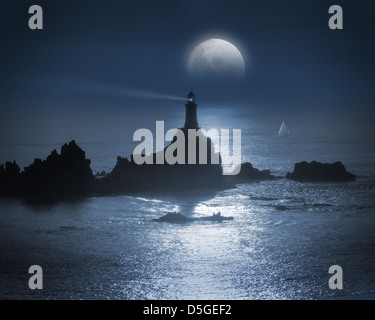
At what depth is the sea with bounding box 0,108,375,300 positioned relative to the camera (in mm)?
27734

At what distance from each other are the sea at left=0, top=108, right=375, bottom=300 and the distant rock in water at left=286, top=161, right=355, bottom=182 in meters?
3.32

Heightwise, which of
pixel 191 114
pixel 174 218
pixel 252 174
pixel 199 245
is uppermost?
pixel 191 114

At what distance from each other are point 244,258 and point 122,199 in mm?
25903

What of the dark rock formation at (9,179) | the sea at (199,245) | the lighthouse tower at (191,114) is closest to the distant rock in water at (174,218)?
the sea at (199,245)

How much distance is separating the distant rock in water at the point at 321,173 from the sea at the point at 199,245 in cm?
332

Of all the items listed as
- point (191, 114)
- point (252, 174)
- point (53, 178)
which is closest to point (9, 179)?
point (53, 178)

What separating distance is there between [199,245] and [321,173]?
1561 inches

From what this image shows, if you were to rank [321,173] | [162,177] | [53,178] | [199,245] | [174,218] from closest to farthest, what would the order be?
1. [199,245]
2. [174,218]
3. [53,178]
4. [162,177]
5. [321,173]

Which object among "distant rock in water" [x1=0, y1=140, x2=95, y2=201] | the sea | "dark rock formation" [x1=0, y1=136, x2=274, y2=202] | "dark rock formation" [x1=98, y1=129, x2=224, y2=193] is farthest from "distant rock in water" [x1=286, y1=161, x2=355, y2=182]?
"distant rock in water" [x1=0, y1=140, x2=95, y2=201]

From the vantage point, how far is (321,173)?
7038cm

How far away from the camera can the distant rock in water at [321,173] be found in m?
69.9

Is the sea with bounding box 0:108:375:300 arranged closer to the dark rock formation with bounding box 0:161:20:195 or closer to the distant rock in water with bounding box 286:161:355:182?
the distant rock in water with bounding box 286:161:355:182

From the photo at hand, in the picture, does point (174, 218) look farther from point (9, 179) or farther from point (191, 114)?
point (9, 179)

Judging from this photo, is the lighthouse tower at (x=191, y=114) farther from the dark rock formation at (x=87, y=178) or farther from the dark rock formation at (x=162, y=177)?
the dark rock formation at (x=87, y=178)
